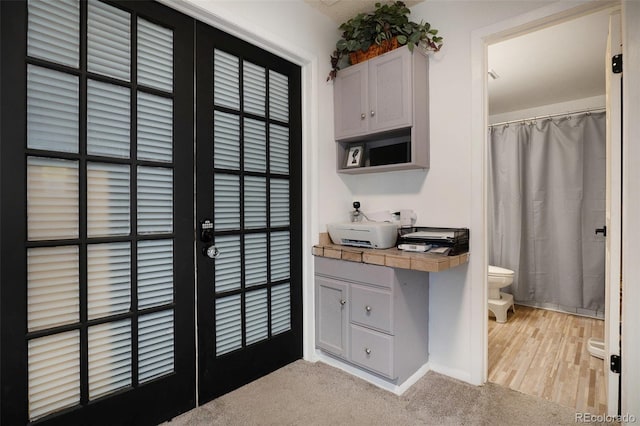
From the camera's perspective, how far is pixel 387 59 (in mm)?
2143

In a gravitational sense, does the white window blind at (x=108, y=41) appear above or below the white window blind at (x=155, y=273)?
above

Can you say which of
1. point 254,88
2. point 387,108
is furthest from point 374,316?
point 254,88

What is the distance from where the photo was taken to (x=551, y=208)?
11.6 ft

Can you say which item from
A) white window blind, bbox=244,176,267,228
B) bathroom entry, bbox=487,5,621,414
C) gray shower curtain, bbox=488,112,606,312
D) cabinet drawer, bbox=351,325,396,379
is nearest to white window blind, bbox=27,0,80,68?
white window blind, bbox=244,176,267,228

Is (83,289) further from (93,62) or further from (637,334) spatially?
(637,334)

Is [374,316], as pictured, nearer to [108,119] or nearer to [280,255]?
[280,255]

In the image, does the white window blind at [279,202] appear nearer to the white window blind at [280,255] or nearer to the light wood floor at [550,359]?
the white window blind at [280,255]

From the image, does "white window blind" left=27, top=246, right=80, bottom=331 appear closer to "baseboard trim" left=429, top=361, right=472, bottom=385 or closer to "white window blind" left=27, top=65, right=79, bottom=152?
"white window blind" left=27, top=65, right=79, bottom=152

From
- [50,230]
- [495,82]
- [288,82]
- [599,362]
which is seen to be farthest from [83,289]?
[495,82]

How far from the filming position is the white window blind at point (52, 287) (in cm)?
130

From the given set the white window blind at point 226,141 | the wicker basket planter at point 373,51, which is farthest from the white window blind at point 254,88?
the wicker basket planter at point 373,51

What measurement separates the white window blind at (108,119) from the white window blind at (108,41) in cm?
7

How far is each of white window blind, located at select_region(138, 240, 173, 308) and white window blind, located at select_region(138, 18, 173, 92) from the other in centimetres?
78

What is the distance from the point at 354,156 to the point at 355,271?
89 centimetres
